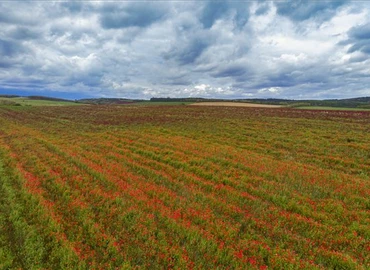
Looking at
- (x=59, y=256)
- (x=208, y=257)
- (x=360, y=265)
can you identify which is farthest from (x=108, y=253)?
(x=360, y=265)

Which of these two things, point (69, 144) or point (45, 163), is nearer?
point (45, 163)

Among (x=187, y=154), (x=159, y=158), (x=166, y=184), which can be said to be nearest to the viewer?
(x=166, y=184)

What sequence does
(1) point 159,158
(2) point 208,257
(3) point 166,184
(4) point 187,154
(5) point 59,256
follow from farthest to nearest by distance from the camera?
(4) point 187,154
(1) point 159,158
(3) point 166,184
(2) point 208,257
(5) point 59,256

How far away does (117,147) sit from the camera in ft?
58.7

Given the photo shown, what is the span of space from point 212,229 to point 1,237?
5823mm

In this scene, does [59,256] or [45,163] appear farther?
[45,163]

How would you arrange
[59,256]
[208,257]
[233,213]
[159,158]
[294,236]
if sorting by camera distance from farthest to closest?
[159,158]
[233,213]
[294,236]
[208,257]
[59,256]

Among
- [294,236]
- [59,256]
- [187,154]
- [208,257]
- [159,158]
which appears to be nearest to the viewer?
[59,256]

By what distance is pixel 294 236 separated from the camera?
6934 mm

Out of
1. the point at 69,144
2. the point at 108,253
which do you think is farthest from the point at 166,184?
the point at 69,144

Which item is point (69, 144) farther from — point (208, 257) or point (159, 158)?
point (208, 257)

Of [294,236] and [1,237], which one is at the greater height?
[1,237]

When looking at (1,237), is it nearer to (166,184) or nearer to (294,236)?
(166,184)

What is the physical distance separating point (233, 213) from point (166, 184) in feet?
12.1
